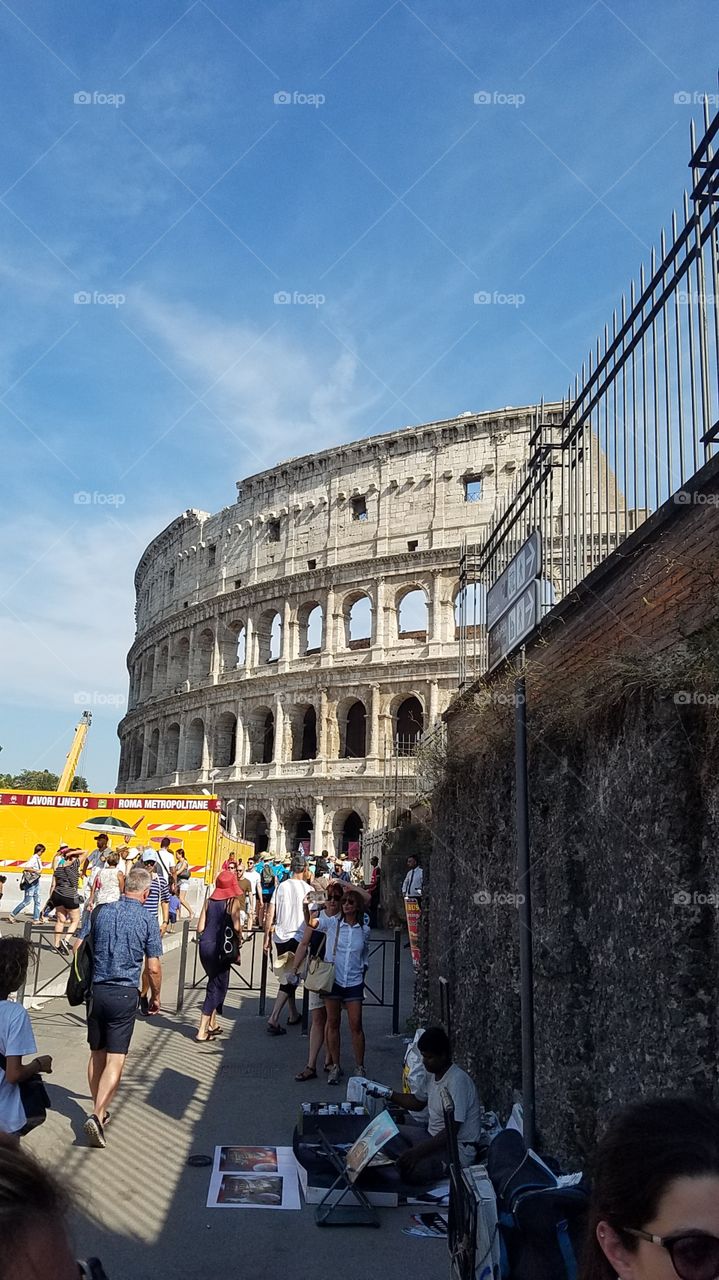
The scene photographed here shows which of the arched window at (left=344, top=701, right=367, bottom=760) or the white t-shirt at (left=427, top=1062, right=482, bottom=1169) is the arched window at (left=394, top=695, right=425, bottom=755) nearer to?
the arched window at (left=344, top=701, right=367, bottom=760)

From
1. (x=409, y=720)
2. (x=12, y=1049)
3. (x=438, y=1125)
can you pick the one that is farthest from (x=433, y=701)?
(x=12, y=1049)

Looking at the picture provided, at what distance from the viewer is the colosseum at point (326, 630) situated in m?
35.9

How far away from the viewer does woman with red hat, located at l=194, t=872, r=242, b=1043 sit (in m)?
8.40

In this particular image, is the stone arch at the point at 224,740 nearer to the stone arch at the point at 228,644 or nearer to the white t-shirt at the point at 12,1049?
the stone arch at the point at 228,644

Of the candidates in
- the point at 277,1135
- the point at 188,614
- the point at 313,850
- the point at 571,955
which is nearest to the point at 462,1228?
the point at 571,955

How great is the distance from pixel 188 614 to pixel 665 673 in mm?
44240

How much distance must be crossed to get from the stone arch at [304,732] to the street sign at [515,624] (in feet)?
105

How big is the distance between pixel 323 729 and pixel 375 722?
255 centimetres

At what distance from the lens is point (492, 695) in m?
5.94

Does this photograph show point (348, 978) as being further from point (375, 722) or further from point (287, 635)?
point (287, 635)

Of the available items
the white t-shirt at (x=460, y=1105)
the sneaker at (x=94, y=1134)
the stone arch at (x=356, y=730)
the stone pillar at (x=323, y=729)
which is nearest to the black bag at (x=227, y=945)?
the sneaker at (x=94, y=1134)

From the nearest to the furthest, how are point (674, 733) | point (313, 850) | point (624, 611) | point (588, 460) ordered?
point (674, 733) < point (624, 611) < point (588, 460) < point (313, 850)

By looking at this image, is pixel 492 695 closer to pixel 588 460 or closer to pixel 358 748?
pixel 588 460

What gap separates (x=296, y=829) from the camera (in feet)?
127
